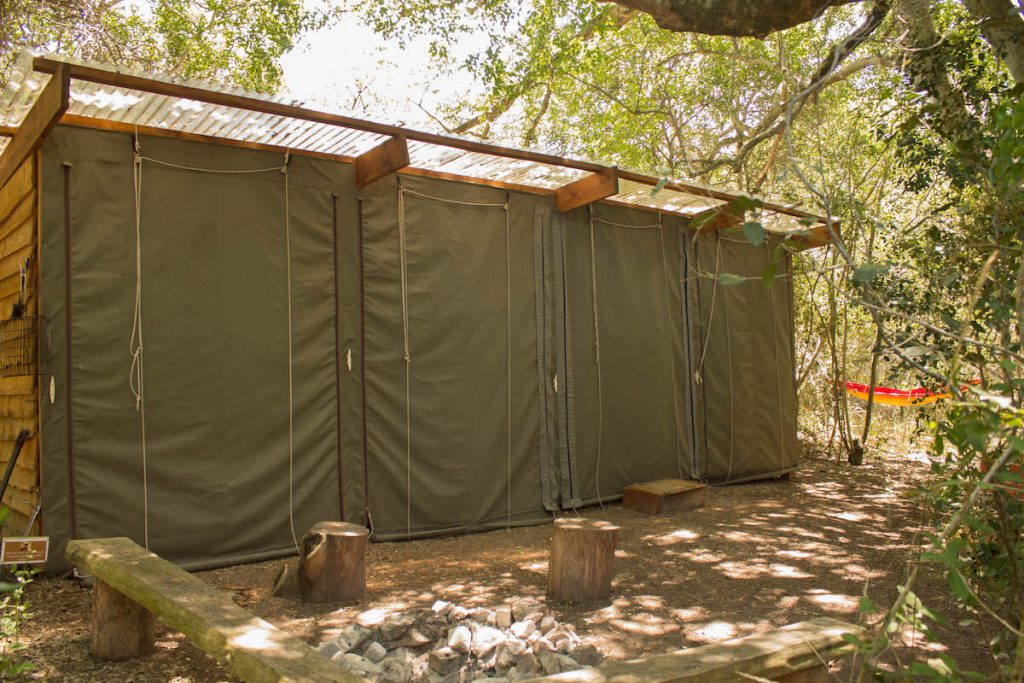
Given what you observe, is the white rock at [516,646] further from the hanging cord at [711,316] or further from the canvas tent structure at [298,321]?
the hanging cord at [711,316]

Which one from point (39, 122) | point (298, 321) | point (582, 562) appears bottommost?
point (582, 562)

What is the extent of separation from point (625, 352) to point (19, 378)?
162 inches

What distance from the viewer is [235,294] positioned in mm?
4488

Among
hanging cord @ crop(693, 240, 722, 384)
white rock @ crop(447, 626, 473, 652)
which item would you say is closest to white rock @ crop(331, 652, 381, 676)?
white rock @ crop(447, 626, 473, 652)

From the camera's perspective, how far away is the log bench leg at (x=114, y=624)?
9.54 feet

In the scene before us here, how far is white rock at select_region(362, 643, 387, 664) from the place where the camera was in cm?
286

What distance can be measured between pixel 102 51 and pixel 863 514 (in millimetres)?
9084

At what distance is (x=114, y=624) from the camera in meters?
2.92

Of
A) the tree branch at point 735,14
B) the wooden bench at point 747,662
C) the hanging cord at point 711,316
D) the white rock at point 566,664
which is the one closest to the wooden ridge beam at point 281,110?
the tree branch at point 735,14

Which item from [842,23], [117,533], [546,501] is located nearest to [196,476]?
[117,533]

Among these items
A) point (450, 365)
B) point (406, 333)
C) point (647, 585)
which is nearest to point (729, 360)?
point (450, 365)

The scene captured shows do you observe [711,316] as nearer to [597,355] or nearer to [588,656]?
[597,355]

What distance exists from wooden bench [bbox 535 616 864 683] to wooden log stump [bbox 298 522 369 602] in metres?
1.89

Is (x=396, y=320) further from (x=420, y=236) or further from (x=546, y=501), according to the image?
(x=546, y=501)
